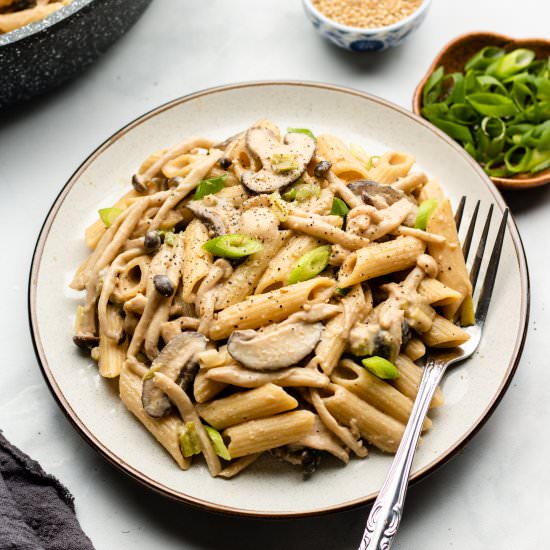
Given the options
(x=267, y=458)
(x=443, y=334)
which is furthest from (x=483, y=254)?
(x=267, y=458)

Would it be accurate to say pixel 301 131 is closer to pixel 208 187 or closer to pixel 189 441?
pixel 208 187

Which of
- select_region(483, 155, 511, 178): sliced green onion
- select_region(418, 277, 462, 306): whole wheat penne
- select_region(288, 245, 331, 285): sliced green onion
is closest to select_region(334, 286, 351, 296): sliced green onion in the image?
select_region(288, 245, 331, 285): sliced green onion

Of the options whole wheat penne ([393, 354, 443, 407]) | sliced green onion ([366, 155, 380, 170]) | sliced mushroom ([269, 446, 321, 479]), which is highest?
sliced green onion ([366, 155, 380, 170])

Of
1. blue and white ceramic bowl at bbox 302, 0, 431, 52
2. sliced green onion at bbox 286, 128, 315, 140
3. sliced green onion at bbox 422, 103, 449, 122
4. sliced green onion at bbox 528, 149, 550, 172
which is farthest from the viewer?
blue and white ceramic bowl at bbox 302, 0, 431, 52

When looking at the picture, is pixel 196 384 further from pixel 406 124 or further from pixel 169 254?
pixel 406 124

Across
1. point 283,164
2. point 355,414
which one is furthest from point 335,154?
point 355,414

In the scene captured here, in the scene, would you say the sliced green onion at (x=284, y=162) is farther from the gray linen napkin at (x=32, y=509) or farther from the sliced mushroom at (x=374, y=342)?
the gray linen napkin at (x=32, y=509)

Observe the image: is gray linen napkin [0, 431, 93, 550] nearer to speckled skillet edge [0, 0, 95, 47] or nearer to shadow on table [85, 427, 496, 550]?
shadow on table [85, 427, 496, 550]
